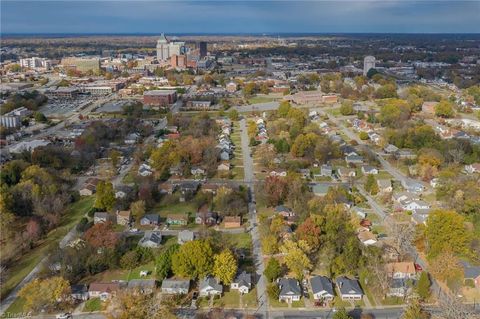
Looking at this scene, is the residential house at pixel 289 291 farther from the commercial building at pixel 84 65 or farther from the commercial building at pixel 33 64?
the commercial building at pixel 33 64

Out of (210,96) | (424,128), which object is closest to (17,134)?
(210,96)

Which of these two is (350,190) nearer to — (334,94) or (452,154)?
(452,154)

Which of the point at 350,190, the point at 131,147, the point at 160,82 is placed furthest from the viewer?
the point at 160,82

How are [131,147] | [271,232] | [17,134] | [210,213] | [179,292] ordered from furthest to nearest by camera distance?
[17,134] < [131,147] < [210,213] < [271,232] < [179,292]

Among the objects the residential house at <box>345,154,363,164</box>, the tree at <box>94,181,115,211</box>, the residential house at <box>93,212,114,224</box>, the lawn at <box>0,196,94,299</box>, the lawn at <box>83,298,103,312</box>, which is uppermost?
the residential house at <box>345,154,363,164</box>

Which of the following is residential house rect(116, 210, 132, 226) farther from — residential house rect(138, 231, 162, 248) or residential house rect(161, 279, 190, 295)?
residential house rect(161, 279, 190, 295)

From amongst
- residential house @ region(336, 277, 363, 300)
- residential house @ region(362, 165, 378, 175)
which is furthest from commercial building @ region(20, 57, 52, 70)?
residential house @ region(336, 277, 363, 300)
